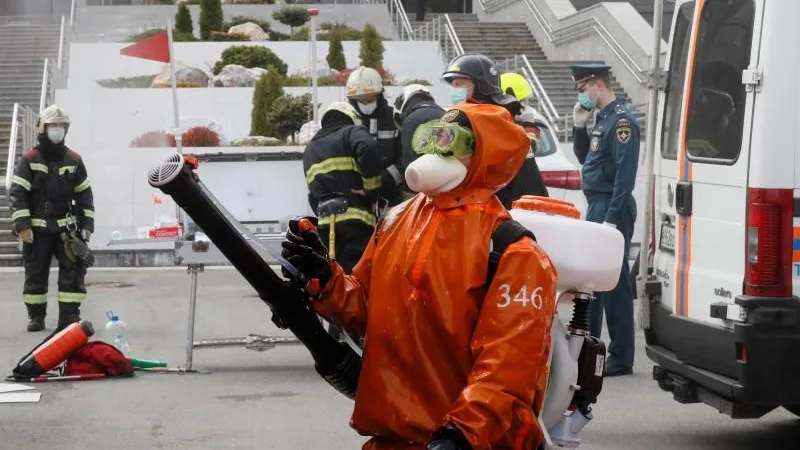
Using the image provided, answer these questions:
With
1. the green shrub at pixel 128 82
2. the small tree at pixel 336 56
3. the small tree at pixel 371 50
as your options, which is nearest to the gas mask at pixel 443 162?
the green shrub at pixel 128 82

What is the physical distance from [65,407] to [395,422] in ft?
18.6

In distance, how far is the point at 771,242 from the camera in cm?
634

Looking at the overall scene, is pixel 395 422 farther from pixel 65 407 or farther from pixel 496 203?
pixel 65 407

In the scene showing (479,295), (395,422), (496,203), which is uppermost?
(496,203)

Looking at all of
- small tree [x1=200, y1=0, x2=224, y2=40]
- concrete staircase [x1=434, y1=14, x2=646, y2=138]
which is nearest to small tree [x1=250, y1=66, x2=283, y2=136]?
concrete staircase [x1=434, y1=14, x2=646, y2=138]

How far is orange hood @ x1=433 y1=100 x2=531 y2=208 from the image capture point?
390cm

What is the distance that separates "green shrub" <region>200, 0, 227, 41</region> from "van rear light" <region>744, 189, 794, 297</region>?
3041 centimetres

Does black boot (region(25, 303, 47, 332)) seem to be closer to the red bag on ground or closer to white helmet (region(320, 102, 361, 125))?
the red bag on ground

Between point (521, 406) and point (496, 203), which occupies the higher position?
point (496, 203)

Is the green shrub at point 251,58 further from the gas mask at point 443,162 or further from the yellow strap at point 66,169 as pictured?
the gas mask at point 443,162

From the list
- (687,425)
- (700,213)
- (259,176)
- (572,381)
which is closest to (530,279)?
(572,381)

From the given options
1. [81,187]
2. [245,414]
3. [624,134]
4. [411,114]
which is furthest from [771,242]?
[81,187]

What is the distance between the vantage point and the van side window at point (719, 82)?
21.7 ft

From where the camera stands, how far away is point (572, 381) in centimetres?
407
